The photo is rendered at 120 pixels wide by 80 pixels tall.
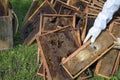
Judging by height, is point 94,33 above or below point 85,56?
above

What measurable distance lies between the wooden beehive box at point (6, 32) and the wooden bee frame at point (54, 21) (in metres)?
0.74

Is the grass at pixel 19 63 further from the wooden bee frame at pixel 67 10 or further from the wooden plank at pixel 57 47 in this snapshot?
the wooden bee frame at pixel 67 10

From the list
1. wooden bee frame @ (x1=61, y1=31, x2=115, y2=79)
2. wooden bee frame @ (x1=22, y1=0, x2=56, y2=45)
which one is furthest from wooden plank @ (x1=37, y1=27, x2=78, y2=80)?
wooden bee frame @ (x1=22, y1=0, x2=56, y2=45)

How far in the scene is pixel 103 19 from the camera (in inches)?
252

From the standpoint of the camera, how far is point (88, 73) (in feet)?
20.9

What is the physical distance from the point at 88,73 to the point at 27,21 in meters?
2.34

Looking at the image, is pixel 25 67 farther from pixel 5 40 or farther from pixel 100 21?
pixel 100 21

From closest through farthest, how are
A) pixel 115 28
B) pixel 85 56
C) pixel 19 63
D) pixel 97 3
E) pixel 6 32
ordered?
pixel 85 56
pixel 115 28
pixel 19 63
pixel 6 32
pixel 97 3

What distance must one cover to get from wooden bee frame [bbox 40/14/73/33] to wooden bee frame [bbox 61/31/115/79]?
3.01 ft

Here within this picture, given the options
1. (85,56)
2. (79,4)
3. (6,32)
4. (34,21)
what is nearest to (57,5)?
(79,4)

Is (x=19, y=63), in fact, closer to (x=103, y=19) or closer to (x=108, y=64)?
(x=108, y=64)

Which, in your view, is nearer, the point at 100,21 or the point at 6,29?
the point at 100,21

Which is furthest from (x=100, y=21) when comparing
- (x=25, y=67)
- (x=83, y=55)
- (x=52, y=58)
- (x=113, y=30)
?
(x=25, y=67)

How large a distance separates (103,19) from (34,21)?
2.05 meters
